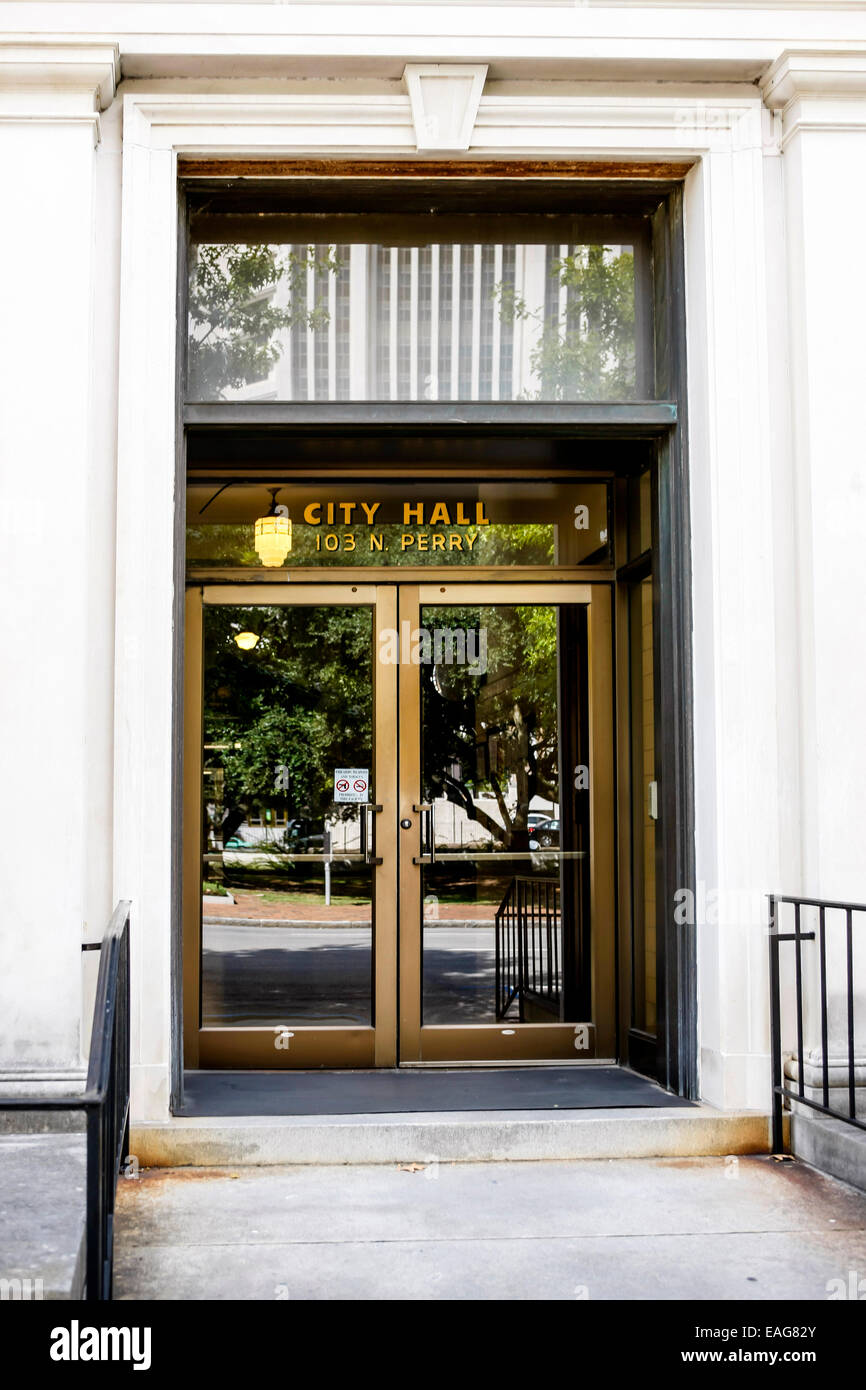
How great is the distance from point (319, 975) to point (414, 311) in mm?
3173

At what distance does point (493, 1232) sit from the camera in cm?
415

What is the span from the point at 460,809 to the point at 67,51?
3.75m

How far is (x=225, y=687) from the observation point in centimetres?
659

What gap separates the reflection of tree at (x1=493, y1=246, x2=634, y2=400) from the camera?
5785mm

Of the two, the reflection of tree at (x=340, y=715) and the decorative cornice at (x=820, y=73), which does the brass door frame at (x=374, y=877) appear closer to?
the reflection of tree at (x=340, y=715)

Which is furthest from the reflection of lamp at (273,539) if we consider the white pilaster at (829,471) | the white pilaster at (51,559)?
the white pilaster at (829,471)

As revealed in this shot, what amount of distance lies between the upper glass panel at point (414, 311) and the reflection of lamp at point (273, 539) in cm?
102

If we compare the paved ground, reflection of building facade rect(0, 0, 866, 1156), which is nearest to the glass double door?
reflection of building facade rect(0, 0, 866, 1156)

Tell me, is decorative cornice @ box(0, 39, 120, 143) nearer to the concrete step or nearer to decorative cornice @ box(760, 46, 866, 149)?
decorative cornice @ box(760, 46, 866, 149)

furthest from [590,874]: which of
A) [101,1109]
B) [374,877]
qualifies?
[101,1109]

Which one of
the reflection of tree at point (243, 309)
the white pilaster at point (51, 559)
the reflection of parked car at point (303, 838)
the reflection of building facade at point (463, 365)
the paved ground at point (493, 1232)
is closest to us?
the paved ground at point (493, 1232)

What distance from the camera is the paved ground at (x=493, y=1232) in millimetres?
3727

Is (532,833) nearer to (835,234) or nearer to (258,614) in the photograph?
(258,614)

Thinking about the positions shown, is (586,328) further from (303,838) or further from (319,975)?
(319,975)
